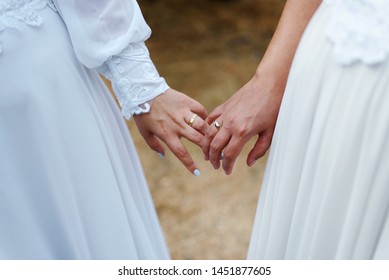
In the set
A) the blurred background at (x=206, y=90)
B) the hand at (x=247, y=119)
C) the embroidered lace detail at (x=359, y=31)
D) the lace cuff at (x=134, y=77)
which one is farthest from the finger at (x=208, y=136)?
the blurred background at (x=206, y=90)

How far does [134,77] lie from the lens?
98 cm

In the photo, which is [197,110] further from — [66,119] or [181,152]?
[66,119]

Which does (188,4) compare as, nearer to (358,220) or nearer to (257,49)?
(257,49)

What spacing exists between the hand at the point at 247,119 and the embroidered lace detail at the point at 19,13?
13.1 inches

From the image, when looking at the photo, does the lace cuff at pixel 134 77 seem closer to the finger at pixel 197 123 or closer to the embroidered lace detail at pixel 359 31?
the finger at pixel 197 123

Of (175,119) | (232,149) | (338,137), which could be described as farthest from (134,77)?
(338,137)

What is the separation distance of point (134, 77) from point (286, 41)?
263mm

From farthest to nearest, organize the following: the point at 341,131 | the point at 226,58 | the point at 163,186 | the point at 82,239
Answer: the point at 226,58, the point at 163,186, the point at 82,239, the point at 341,131

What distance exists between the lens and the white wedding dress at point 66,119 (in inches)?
35.6

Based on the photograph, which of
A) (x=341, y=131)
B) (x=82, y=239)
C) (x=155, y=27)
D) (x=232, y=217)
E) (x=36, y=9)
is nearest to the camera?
(x=341, y=131)

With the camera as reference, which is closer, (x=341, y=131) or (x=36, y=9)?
(x=341, y=131)

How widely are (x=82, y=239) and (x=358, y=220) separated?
52 centimetres

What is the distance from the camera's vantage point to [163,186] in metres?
1.99

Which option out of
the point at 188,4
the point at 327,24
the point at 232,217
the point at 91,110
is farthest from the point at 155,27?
the point at 327,24
